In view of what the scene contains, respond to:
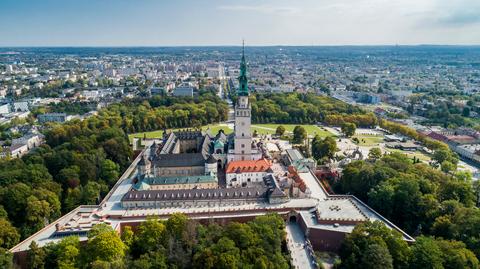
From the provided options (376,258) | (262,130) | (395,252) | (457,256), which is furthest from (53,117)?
(457,256)

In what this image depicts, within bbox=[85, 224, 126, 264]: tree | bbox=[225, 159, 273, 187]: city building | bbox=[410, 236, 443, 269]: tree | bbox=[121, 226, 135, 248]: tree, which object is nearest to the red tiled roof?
bbox=[225, 159, 273, 187]: city building

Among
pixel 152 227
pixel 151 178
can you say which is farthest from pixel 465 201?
pixel 151 178

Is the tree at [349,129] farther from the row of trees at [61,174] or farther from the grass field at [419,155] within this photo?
the row of trees at [61,174]

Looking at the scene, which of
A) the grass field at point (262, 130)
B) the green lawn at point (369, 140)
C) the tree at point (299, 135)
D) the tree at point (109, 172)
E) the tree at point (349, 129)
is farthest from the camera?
the grass field at point (262, 130)

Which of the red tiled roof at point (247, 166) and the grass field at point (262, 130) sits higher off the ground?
the red tiled roof at point (247, 166)

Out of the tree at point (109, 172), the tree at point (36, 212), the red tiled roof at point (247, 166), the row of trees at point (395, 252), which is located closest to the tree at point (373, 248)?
the row of trees at point (395, 252)

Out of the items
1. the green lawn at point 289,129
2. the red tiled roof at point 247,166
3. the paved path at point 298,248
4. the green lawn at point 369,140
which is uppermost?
the red tiled roof at point 247,166

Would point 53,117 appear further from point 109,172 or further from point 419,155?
point 419,155
